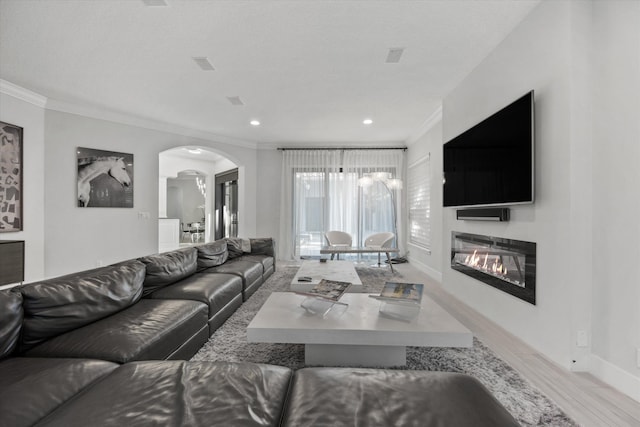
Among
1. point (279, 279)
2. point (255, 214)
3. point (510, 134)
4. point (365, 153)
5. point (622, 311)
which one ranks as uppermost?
point (365, 153)

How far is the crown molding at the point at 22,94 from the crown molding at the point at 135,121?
11 centimetres

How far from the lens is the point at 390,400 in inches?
38.5

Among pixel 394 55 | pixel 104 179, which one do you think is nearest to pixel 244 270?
pixel 394 55

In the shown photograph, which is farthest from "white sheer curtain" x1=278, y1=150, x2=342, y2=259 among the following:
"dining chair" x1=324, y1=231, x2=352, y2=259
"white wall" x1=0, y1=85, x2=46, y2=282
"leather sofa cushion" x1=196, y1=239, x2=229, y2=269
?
"white wall" x1=0, y1=85, x2=46, y2=282

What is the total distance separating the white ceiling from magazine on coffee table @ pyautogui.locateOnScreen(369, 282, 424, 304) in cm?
216

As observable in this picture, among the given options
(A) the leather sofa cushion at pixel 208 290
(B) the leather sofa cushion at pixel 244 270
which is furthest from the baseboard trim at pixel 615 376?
(B) the leather sofa cushion at pixel 244 270

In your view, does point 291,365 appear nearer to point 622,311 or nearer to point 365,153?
point 622,311

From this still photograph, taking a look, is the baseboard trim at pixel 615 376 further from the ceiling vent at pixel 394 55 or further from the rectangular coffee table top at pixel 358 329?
the ceiling vent at pixel 394 55

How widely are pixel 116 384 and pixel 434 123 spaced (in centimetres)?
510

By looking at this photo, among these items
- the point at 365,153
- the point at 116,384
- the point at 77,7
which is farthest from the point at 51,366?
the point at 365,153

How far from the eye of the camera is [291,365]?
1980 millimetres

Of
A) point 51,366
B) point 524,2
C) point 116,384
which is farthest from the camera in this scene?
point 524,2

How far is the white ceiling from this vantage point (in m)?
2.34

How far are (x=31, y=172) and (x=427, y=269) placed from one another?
6.16 m
